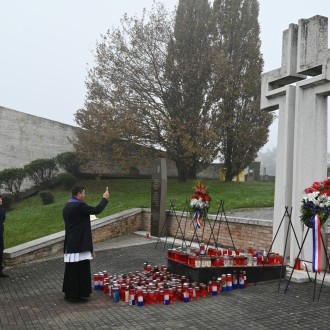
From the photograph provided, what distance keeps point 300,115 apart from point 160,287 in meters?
4.74

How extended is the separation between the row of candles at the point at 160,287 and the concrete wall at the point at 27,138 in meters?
18.8

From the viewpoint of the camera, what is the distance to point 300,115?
359 inches

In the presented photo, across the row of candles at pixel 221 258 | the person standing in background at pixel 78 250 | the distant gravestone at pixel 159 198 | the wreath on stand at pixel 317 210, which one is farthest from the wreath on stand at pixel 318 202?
the distant gravestone at pixel 159 198

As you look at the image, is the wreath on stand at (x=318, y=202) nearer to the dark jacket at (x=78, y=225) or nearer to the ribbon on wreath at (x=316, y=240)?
the ribbon on wreath at (x=316, y=240)

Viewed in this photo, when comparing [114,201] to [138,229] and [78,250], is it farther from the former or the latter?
[78,250]

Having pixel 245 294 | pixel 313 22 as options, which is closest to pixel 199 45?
pixel 313 22

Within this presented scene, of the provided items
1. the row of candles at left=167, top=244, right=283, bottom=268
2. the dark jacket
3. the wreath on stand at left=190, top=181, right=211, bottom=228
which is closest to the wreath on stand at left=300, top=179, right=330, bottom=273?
the row of candles at left=167, top=244, right=283, bottom=268

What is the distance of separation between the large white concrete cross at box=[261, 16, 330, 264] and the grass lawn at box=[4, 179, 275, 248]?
5139mm

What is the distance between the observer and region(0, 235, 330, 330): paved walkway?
5711mm

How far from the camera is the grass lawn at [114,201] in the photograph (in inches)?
597

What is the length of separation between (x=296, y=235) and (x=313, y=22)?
4.45 meters

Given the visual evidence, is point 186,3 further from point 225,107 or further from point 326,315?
point 326,315

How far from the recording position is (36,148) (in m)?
26.1

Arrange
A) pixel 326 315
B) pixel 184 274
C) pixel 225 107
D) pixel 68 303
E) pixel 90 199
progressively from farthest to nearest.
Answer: pixel 225 107 → pixel 90 199 → pixel 184 274 → pixel 68 303 → pixel 326 315
